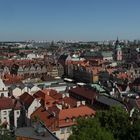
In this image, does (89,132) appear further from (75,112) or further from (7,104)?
(7,104)

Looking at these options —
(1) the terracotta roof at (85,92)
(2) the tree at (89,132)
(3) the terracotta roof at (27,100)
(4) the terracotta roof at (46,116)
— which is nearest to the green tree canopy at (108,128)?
(2) the tree at (89,132)

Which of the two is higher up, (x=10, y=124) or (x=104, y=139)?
(x=104, y=139)

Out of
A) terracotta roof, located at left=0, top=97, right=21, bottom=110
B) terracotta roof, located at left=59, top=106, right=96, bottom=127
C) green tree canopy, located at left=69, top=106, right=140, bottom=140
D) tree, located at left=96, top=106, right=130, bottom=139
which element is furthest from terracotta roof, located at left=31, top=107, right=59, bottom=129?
tree, located at left=96, top=106, right=130, bottom=139

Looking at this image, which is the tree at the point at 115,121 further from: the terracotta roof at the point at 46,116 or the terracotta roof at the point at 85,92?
the terracotta roof at the point at 85,92

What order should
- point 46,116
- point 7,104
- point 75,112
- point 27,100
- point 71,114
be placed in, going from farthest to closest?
point 27,100, point 7,104, point 75,112, point 71,114, point 46,116

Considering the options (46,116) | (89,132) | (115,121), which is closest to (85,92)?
(46,116)

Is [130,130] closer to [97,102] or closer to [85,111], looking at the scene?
[85,111]

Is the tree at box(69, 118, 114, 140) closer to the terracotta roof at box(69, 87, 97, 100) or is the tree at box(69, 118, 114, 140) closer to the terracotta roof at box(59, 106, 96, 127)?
the terracotta roof at box(59, 106, 96, 127)

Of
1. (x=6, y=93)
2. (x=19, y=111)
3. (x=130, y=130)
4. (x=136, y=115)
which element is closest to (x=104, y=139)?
(x=130, y=130)
